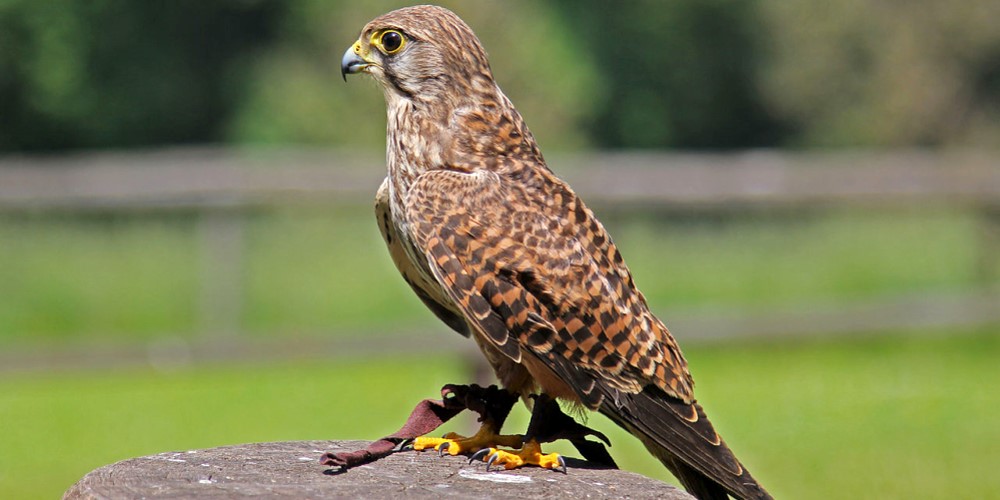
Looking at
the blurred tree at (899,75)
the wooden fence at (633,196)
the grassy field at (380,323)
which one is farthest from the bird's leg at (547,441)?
the blurred tree at (899,75)

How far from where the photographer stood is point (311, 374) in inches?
319

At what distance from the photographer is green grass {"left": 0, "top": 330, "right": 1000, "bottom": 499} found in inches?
228

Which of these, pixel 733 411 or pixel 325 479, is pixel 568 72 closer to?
pixel 733 411

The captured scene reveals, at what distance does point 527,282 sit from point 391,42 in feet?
2.17

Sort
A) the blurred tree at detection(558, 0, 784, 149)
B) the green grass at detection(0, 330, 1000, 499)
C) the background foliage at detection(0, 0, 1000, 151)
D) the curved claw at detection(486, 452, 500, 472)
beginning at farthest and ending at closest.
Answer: the blurred tree at detection(558, 0, 784, 149) → the background foliage at detection(0, 0, 1000, 151) → the green grass at detection(0, 330, 1000, 499) → the curved claw at detection(486, 452, 500, 472)

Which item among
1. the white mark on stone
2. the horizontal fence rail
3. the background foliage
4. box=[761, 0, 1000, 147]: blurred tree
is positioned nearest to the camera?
the white mark on stone

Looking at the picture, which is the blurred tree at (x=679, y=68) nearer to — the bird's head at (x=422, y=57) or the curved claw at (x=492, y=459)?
the bird's head at (x=422, y=57)

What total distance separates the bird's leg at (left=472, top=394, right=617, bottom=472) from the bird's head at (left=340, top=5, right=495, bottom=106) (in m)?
0.70

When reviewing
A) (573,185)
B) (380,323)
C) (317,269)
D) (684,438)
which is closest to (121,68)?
(317,269)

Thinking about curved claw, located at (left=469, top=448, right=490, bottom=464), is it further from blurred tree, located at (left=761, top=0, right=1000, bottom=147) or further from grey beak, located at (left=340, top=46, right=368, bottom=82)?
blurred tree, located at (left=761, top=0, right=1000, bottom=147)

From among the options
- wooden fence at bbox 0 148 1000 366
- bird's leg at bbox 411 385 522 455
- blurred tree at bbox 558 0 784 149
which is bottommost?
bird's leg at bbox 411 385 522 455

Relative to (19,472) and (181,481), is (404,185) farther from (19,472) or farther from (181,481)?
(19,472)

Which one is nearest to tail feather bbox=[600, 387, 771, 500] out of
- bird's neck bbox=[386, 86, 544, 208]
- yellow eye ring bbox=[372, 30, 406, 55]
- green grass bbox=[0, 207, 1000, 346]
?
bird's neck bbox=[386, 86, 544, 208]

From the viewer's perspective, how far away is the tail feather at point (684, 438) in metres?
2.50
